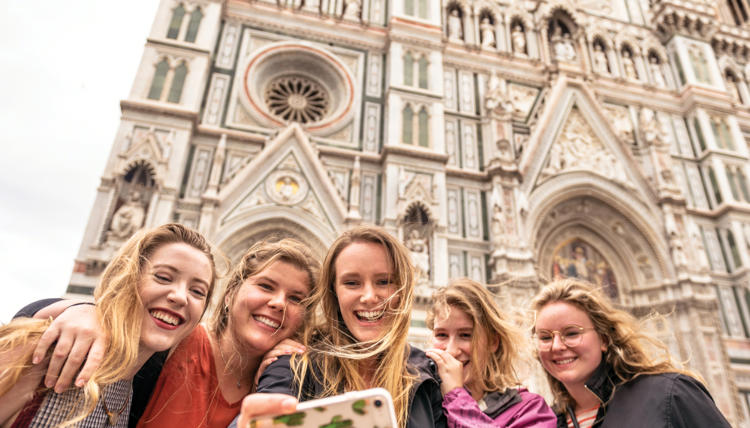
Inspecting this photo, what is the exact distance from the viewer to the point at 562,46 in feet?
46.0

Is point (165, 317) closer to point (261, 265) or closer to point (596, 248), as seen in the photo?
point (261, 265)

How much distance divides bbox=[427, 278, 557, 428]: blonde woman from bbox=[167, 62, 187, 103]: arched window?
9261 millimetres

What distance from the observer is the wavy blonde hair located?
2088mm

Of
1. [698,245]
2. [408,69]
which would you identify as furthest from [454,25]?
[698,245]

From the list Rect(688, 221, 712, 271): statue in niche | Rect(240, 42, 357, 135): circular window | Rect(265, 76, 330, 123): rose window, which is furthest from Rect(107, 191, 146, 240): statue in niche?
Rect(688, 221, 712, 271): statue in niche

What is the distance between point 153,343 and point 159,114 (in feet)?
29.5

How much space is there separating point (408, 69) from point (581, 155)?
5.35 m

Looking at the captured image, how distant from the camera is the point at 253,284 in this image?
6.72 feet

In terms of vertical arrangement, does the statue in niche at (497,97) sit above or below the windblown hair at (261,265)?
above

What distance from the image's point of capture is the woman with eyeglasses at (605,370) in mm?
2072

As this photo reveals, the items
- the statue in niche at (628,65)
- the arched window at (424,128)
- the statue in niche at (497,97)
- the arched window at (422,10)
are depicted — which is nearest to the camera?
the arched window at (424,128)

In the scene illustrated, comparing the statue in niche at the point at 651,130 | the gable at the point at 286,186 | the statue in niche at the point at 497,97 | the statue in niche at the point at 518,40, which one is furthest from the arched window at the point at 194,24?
the statue in niche at the point at 651,130

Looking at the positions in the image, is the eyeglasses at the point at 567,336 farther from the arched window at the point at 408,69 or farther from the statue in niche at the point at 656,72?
the statue in niche at the point at 656,72

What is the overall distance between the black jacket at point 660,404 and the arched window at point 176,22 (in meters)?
11.5
